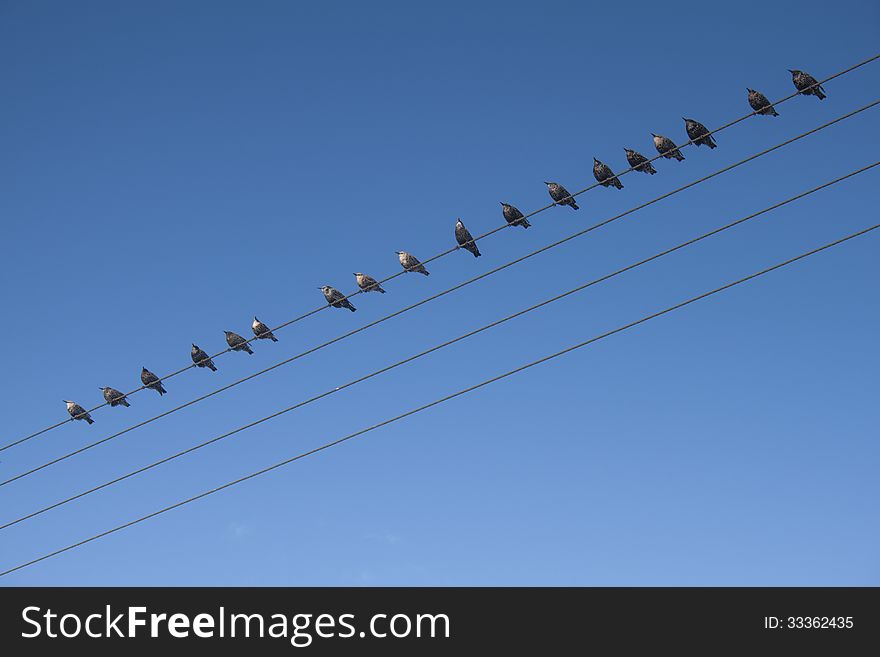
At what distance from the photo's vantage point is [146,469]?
54.3 feet

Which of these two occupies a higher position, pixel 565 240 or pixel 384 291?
pixel 384 291

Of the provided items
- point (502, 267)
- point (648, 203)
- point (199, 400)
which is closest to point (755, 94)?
point (648, 203)

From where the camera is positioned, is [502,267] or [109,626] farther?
[109,626]

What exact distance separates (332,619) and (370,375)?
4.50m

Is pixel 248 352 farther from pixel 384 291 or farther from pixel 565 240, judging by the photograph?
pixel 565 240

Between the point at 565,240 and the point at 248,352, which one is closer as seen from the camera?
the point at 565,240

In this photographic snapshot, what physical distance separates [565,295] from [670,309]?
5.17 ft

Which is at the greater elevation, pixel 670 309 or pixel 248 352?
pixel 248 352

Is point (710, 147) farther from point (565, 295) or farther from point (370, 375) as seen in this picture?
point (370, 375)

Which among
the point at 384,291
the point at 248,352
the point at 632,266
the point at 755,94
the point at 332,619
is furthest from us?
the point at 248,352

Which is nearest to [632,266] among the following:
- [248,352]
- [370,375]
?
[370,375]

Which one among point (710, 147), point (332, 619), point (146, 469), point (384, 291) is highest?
point (710, 147)

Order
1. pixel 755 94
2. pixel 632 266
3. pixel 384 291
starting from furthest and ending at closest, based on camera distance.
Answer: pixel 384 291, pixel 755 94, pixel 632 266

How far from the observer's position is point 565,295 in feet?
45.8
